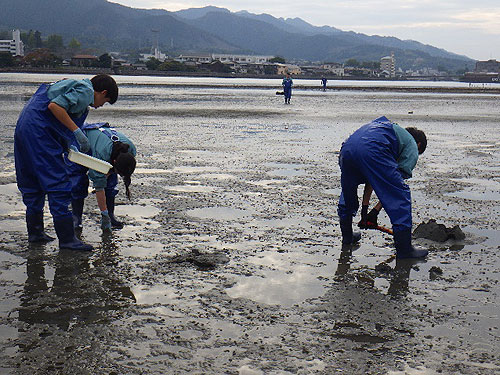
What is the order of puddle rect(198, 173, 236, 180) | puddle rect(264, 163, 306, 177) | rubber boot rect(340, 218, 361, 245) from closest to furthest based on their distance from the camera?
rubber boot rect(340, 218, 361, 245) → puddle rect(198, 173, 236, 180) → puddle rect(264, 163, 306, 177)

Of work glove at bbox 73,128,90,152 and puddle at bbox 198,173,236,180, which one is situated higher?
work glove at bbox 73,128,90,152

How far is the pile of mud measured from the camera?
582 centimetres

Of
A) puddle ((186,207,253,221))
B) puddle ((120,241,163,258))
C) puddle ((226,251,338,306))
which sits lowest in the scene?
puddle ((120,241,163,258))

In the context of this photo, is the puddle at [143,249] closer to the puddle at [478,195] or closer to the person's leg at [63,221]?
the person's leg at [63,221]

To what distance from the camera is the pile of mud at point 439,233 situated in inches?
229

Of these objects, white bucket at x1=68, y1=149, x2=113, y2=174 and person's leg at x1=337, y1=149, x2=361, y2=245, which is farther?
person's leg at x1=337, y1=149, x2=361, y2=245

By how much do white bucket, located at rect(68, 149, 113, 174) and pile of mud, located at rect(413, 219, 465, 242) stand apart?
3.31m

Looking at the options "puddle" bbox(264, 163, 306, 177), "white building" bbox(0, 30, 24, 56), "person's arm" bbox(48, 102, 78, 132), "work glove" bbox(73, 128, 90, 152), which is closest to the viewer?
"person's arm" bbox(48, 102, 78, 132)

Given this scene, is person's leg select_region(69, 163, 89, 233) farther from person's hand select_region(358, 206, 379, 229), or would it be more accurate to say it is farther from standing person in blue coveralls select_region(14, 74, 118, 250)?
person's hand select_region(358, 206, 379, 229)

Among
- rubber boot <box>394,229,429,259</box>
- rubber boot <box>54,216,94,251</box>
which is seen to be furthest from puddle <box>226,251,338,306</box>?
rubber boot <box>54,216,94,251</box>

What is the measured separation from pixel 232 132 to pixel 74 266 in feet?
37.6

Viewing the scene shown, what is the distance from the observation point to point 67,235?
510 centimetres

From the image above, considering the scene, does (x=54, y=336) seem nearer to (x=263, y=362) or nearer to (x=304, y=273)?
(x=263, y=362)

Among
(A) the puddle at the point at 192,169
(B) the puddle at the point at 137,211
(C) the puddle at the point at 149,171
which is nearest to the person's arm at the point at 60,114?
(B) the puddle at the point at 137,211
